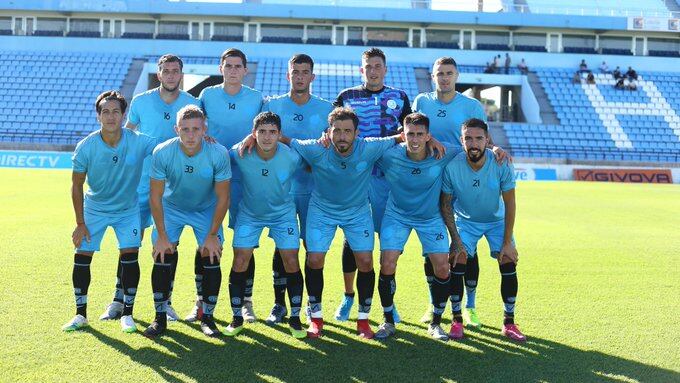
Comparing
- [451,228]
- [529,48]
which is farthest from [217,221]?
[529,48]

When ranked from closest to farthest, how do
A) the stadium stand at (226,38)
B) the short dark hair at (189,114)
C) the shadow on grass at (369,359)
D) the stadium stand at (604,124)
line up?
the shadow on grass at (369,359) → the short dark hair at (189,114) → the stadium stand at (604,124) → the stadium stand at (226,38)

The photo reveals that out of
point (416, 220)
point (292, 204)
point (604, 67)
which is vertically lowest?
point (416, 220)

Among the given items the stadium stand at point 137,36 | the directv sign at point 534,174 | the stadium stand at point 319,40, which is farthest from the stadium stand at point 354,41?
the directv sign at point 534,174

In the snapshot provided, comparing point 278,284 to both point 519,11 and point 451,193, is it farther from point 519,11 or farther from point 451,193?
point 519,11

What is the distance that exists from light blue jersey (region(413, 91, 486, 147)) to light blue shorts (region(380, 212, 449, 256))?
0.77 m

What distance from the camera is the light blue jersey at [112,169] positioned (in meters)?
4.59

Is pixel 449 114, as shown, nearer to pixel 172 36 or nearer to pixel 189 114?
pixel 189 114

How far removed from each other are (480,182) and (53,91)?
1179 inches

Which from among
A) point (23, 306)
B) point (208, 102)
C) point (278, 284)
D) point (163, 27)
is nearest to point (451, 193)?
point (278, 284)

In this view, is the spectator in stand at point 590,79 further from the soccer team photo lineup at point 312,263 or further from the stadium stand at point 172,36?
the soccer team photo lineup at point 312,263

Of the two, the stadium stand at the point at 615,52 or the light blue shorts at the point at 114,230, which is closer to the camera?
the light blue shorts at the point at 114,230

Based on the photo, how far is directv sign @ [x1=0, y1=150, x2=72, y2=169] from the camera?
2277 centimetres

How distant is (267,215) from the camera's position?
185 inches

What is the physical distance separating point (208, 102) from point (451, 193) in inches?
84.6
